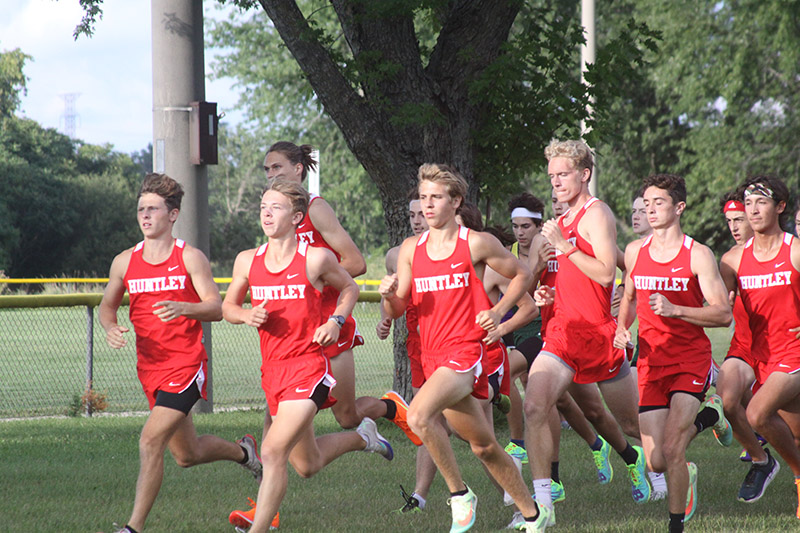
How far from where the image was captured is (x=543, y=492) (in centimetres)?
635

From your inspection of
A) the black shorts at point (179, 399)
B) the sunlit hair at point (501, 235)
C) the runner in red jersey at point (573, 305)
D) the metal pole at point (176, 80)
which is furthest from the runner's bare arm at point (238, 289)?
the metal pole at point (176, 80)

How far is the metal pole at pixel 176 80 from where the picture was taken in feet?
36.7

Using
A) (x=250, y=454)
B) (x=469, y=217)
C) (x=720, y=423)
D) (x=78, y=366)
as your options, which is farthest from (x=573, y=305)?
(x=78, y=366)

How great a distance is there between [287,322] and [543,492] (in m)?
1.96

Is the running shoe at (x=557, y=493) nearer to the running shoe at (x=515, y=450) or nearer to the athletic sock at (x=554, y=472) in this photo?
the athletic sock at (x=554, y=472)

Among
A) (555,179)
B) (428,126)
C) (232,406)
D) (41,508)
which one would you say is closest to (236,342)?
(232,406)

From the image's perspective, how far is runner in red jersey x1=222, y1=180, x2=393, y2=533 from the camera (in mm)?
5676

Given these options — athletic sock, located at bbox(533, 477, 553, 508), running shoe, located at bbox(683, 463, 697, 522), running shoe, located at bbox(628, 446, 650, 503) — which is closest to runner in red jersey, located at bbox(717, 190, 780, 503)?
running shoe, located at bbox(628, 446, 650, 503)

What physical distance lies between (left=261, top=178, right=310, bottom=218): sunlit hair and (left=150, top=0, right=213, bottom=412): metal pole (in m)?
5.19

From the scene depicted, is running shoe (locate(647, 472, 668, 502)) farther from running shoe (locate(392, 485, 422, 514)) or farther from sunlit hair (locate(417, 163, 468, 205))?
sunlit hair (locate(417, 163, 468, 205))

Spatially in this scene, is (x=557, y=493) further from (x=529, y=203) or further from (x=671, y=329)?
(x=529, y=203)

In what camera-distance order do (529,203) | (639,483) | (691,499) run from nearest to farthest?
(691,499) → (639,483) → (529,203)

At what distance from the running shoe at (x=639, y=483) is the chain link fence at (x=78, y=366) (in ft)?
21.9

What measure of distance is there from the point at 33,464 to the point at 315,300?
417cm
